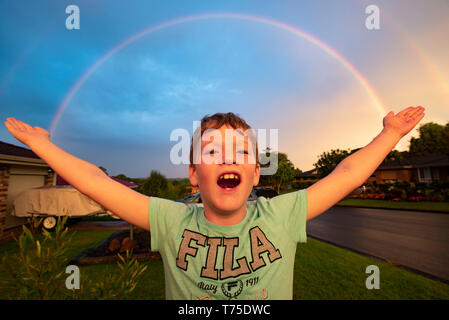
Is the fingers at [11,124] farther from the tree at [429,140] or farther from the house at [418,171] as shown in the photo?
the tree at [429,140]

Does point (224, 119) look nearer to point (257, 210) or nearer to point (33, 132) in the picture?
point (257, 210)

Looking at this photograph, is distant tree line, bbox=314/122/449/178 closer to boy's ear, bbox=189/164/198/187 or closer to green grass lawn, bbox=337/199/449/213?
green grass lawn, bbox=337/199/449/213

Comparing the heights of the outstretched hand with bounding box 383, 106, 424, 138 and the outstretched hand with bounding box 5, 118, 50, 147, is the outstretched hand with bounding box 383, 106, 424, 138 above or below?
above

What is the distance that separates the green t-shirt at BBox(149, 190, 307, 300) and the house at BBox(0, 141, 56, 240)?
9331 mm

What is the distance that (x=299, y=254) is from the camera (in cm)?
593

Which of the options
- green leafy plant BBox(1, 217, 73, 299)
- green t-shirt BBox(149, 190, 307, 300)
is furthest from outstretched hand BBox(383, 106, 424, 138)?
green leafy plant BBox(1, 217, 73, 299)

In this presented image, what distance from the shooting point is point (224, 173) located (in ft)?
4.21

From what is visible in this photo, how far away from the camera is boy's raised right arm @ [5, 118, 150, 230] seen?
4.02 ft

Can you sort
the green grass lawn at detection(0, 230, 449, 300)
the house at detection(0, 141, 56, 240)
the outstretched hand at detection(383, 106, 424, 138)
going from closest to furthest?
the outstretched hand at detection(383, 106, 424, 138) → the green grass lawn at detection(0, 230, 449, 300) → the house at detection(0, 141, 56, 240)

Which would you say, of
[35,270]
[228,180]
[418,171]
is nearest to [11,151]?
[35,270]

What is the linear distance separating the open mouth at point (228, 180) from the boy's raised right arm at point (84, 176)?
52 centimetres

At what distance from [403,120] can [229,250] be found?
1.54 meters

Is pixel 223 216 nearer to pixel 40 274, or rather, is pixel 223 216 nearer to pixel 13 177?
pixel 40 274

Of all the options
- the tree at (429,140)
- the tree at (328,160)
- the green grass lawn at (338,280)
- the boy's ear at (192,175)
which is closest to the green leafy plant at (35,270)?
the boy's ear at (192,175)
